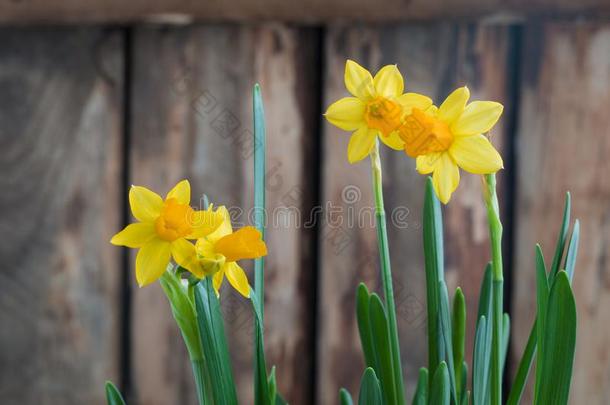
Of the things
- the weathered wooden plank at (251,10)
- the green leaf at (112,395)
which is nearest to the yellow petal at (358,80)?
the green leaf at (112,395)

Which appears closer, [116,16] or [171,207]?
[171,207]

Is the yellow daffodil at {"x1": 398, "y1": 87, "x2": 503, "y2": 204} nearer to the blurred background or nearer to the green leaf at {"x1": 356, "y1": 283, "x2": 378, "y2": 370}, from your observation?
the green leaf at {"x1": 356, "y1": 283, "x2": 378, "y2": 370}

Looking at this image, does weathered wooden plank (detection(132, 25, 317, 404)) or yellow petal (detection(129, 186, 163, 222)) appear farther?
weathered wooden plank (detection(132, 25, 317, 404))

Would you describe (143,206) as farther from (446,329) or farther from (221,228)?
(446,329)

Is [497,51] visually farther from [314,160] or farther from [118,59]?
[118,59]

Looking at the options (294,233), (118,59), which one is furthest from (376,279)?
(118,59)

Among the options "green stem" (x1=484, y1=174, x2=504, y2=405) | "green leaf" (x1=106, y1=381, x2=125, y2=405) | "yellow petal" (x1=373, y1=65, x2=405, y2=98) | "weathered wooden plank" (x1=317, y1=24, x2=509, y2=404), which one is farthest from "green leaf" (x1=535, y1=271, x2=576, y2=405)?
"weathered wooden plank" (x1=317, y1=24, x2=509, y2=404)
